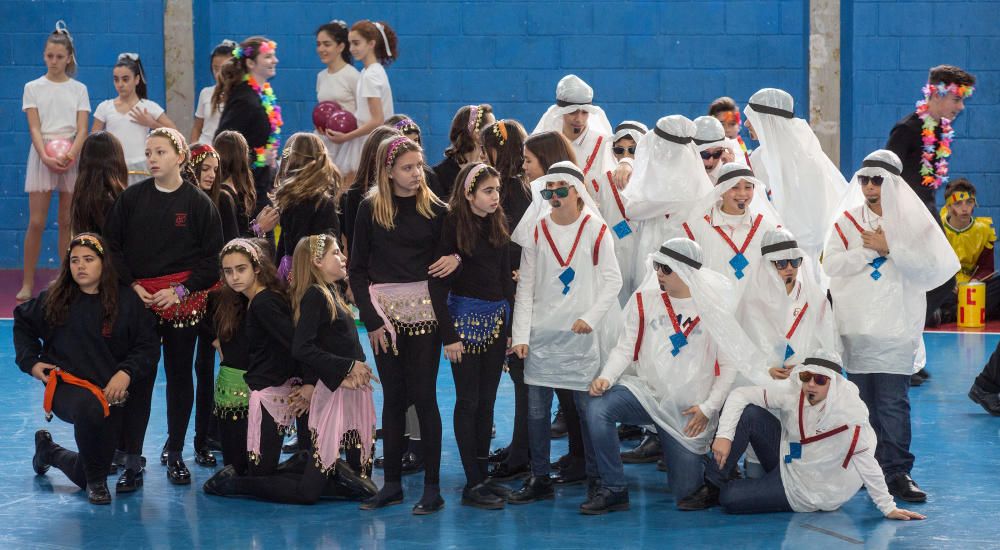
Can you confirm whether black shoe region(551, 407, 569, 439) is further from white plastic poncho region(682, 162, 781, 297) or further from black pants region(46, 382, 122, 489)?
black pants region(46, 382, 122, 489)

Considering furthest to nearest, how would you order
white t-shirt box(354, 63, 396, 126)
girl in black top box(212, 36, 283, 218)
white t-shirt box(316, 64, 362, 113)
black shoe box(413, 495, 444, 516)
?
white t-shirt box(316, 64, 362, 113), white t-shirt box(354, 63, 396, 126), girl in black top box(212, 36, 283, 218), black shoe box(413, 495, 444, 516)

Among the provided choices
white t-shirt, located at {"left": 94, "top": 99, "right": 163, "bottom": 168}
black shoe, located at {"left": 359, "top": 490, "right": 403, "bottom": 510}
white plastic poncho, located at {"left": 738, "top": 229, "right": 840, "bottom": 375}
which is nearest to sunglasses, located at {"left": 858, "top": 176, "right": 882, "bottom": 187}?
A: white plastic poncho, located at {"left": 738, "top": 229, "right": 840, "bottom": 375}

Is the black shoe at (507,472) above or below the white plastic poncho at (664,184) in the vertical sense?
below

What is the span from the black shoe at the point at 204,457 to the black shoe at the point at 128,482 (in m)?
0.40

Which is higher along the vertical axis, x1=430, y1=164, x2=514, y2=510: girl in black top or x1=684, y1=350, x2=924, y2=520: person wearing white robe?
x1=430, y1=164, x2=514, y2=510: girl in black top

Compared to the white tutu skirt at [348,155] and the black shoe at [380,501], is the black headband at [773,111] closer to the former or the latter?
the black shoe at [380,501]

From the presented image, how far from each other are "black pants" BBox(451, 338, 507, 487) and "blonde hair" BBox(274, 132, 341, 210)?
1152 mm

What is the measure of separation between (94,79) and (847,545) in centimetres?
823

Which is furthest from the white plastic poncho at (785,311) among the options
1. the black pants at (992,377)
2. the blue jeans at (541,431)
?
the black pants at (992,377)

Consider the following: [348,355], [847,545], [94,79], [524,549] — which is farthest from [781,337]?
[94,79]

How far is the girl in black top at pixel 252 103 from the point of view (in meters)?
7.46

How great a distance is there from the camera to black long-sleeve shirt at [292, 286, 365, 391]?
5191 mm

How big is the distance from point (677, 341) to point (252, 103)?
343cm

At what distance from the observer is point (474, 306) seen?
5199mm
